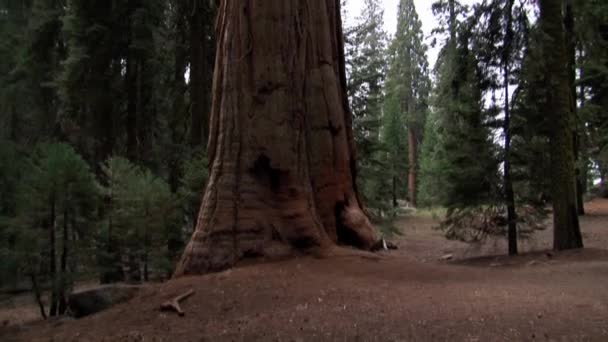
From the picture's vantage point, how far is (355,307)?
544cm

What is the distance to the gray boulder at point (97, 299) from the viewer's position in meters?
6.64

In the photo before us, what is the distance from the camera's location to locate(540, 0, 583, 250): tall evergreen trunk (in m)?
12.2

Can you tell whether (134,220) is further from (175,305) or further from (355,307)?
(355,307)

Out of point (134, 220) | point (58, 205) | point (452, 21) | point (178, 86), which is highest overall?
point (452, 21)

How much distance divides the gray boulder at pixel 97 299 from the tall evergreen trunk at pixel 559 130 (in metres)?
9.87

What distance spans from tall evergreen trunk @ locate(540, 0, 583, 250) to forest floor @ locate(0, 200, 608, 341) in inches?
193

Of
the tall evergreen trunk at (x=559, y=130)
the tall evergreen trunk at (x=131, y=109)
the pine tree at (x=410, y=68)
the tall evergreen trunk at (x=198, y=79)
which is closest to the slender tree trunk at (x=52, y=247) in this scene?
the tall evergreen trunk at (x=198, y=79)

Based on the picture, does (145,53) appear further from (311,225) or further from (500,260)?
(500,260)

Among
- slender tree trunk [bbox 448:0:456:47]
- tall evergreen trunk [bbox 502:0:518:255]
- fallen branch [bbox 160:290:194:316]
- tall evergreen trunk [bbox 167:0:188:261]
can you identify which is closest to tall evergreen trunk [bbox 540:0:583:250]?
tall evergreen trunk [bbox 502:0:518:255]

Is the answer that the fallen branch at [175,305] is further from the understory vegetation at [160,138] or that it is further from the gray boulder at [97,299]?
the understory vegetation at [160,138]

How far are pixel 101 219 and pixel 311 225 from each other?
591cm

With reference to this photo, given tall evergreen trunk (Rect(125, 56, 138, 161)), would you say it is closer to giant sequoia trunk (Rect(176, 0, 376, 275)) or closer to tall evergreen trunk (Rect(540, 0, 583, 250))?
giant sequoia trunk (Rect(176, 0, 376, 275))

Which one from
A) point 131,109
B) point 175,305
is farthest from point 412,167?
point 175,305

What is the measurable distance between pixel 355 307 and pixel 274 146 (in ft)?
9.56
